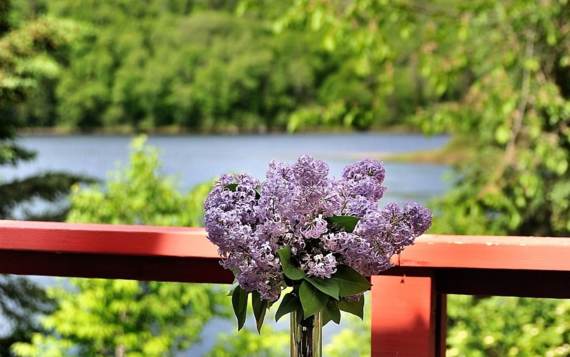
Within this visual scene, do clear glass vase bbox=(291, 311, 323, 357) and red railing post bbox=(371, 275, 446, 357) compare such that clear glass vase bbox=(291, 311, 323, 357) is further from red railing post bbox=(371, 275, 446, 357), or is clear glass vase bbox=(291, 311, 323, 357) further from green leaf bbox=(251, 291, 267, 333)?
red railing post bbox=(371, 275, 446, 357)

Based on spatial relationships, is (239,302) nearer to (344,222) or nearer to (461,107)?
(344,222)

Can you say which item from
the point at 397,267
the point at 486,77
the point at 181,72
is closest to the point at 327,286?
the point at 397,267

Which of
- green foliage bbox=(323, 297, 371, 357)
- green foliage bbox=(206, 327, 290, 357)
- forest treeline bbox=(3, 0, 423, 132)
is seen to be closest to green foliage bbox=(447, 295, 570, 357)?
green foliage bbox=(323, 297, 371, 357)

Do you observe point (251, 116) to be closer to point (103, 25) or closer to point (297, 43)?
point (297, 43)

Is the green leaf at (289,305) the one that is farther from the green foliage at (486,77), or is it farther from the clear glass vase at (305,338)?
the green foliage at (486,77)

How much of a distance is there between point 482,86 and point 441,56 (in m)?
0.41

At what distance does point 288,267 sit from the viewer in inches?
46.7

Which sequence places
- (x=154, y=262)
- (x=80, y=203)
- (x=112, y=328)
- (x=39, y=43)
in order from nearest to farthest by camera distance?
(x=154, y=262)
(x=112, y=328)
(x=80, y=203)
(x=39, y=43)

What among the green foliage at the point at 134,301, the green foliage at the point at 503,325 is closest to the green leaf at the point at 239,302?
the green foliage at the point at 503,325

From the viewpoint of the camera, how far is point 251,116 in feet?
66.4

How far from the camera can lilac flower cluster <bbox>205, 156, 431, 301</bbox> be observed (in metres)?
1.18

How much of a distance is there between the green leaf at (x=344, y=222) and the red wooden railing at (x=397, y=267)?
41 centimetres

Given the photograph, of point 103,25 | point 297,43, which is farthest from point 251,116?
point 103,25

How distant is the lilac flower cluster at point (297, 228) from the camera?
1.18 meters
